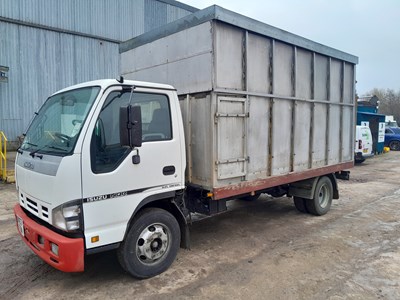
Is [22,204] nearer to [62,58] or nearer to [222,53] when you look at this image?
[222,53]

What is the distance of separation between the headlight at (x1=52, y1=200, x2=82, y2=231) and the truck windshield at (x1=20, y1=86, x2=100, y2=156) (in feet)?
1.75

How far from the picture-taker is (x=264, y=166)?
5316 mm

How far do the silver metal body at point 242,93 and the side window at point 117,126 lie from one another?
0.60 m

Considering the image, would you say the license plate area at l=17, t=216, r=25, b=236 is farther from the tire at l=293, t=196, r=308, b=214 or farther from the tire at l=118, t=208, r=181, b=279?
the tire at l=293, t=196, r=308, b=214

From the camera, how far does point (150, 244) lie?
402 cm

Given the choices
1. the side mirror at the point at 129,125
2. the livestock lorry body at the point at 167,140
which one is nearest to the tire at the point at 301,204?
the livestock lorry body at the point at 167,140

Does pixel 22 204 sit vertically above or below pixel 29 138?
below

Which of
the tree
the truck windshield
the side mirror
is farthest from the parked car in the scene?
the tree

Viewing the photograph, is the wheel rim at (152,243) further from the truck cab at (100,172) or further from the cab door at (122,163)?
the cab door at (122,163)

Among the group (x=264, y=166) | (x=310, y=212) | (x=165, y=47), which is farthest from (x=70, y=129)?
(x=310, y=212)

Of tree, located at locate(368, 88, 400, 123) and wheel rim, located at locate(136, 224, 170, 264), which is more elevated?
tree, located at locate(368, 88, 400, 123)

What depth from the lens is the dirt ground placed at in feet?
12.3

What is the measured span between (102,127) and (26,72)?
15373 mm

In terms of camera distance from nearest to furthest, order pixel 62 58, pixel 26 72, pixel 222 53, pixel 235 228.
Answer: pixel 222 53, pixel 235 228, pixel 26 72, pixel 62 58
